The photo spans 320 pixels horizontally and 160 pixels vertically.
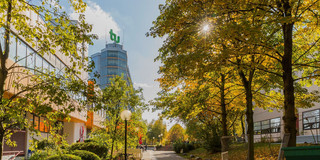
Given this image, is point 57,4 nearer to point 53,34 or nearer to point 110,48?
point 53,34

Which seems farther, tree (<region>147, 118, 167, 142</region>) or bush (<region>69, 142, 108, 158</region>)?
tree (<region>147, 118, 167, 142</region>)

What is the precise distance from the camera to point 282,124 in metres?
17.0

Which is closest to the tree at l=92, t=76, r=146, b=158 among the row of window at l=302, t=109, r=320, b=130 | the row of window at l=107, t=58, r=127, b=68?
the row of window at l=302, t=109, r=320, b=130

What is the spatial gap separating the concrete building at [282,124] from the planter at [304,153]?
31.8ft

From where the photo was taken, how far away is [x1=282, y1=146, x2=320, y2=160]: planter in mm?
5227

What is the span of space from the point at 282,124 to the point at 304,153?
12.6 meters

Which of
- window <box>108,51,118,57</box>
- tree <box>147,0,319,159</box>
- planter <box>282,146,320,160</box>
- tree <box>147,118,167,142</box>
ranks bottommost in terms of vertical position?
tree <box>147,118,167,142</box>

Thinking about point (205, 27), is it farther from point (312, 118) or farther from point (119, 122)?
point (312, 118)

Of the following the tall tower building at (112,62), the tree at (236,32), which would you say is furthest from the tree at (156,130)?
the tree at (236,32)

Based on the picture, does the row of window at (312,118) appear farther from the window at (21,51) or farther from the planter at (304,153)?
the window at (21,51)

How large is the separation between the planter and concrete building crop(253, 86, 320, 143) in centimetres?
970

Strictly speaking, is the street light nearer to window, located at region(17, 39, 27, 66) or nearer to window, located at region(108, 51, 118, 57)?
window, located at region(17, 39, 27, 66)

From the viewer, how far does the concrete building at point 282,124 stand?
21.2 metres

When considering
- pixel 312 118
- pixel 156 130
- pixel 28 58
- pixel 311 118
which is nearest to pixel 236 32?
pixel 28 58
